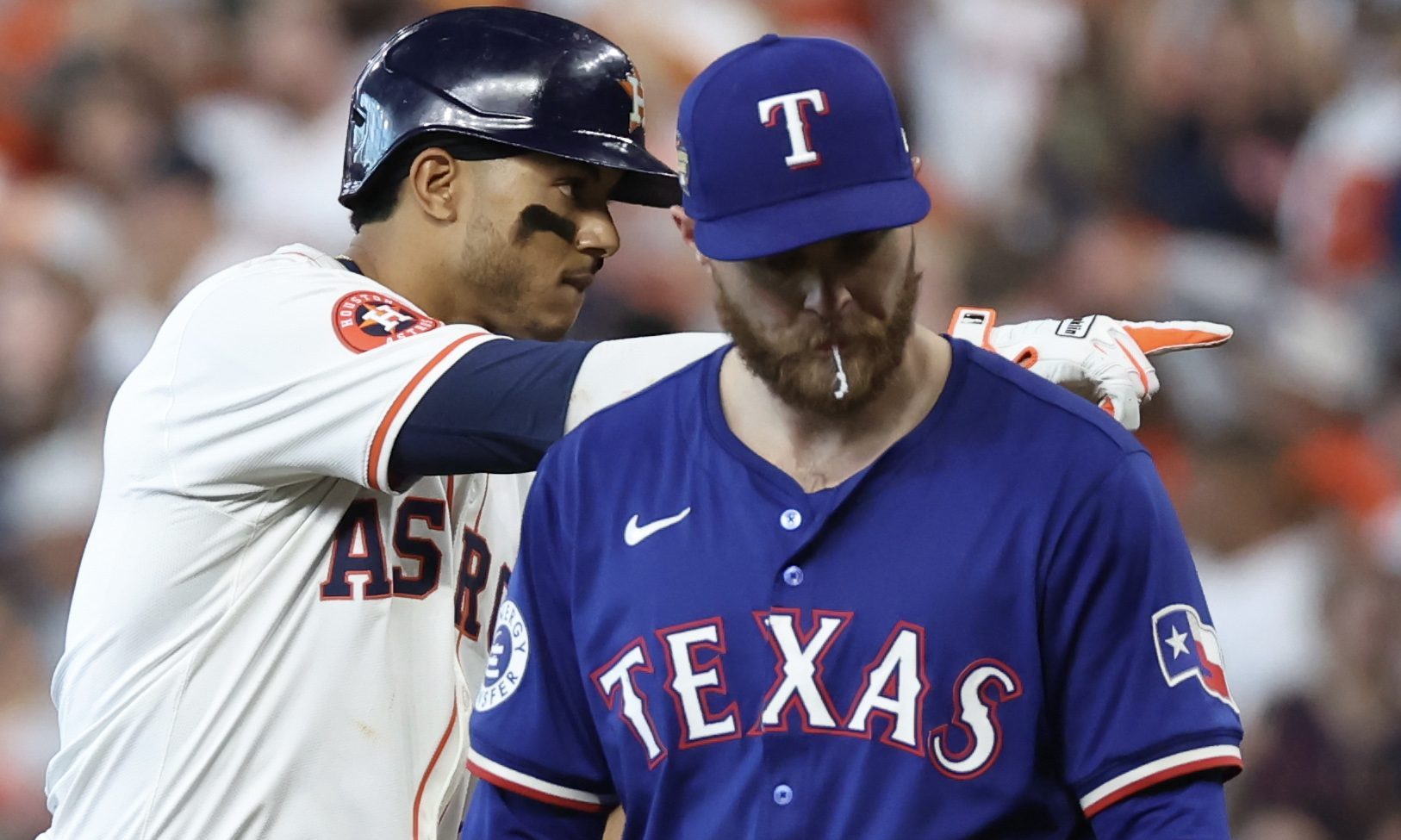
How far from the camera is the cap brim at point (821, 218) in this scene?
5.30ft

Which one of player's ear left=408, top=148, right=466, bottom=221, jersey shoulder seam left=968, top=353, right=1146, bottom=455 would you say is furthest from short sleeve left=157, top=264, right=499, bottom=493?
jersey shoulder seam left=968, top=353, right=1146, bottom=455

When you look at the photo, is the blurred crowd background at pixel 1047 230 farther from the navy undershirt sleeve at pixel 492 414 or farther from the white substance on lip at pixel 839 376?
the white substance on lip at pixel 839 376

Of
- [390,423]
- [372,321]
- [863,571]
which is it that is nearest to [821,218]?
[863,571]

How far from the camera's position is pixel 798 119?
1.65m

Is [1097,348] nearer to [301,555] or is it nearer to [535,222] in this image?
[535,222]

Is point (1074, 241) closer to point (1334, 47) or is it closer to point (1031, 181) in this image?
point (1031, 181)

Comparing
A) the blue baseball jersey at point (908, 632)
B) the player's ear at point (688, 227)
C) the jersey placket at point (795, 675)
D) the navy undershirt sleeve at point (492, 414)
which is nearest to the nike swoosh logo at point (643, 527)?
the blue baseball jersey at point (908, 632)

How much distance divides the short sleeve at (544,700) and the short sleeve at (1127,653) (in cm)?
49

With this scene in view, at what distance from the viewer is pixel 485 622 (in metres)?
2.58

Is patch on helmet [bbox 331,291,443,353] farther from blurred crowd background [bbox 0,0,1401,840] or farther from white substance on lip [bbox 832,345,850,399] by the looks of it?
blurred crowd background [bbox 0,0,1401,840]

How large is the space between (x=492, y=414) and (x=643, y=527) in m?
0.46

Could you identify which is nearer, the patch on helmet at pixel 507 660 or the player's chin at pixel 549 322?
the patch on helmet at pixel 507 660

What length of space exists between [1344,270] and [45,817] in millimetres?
4312

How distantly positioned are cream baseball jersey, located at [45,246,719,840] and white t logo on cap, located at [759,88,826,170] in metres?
0.75
